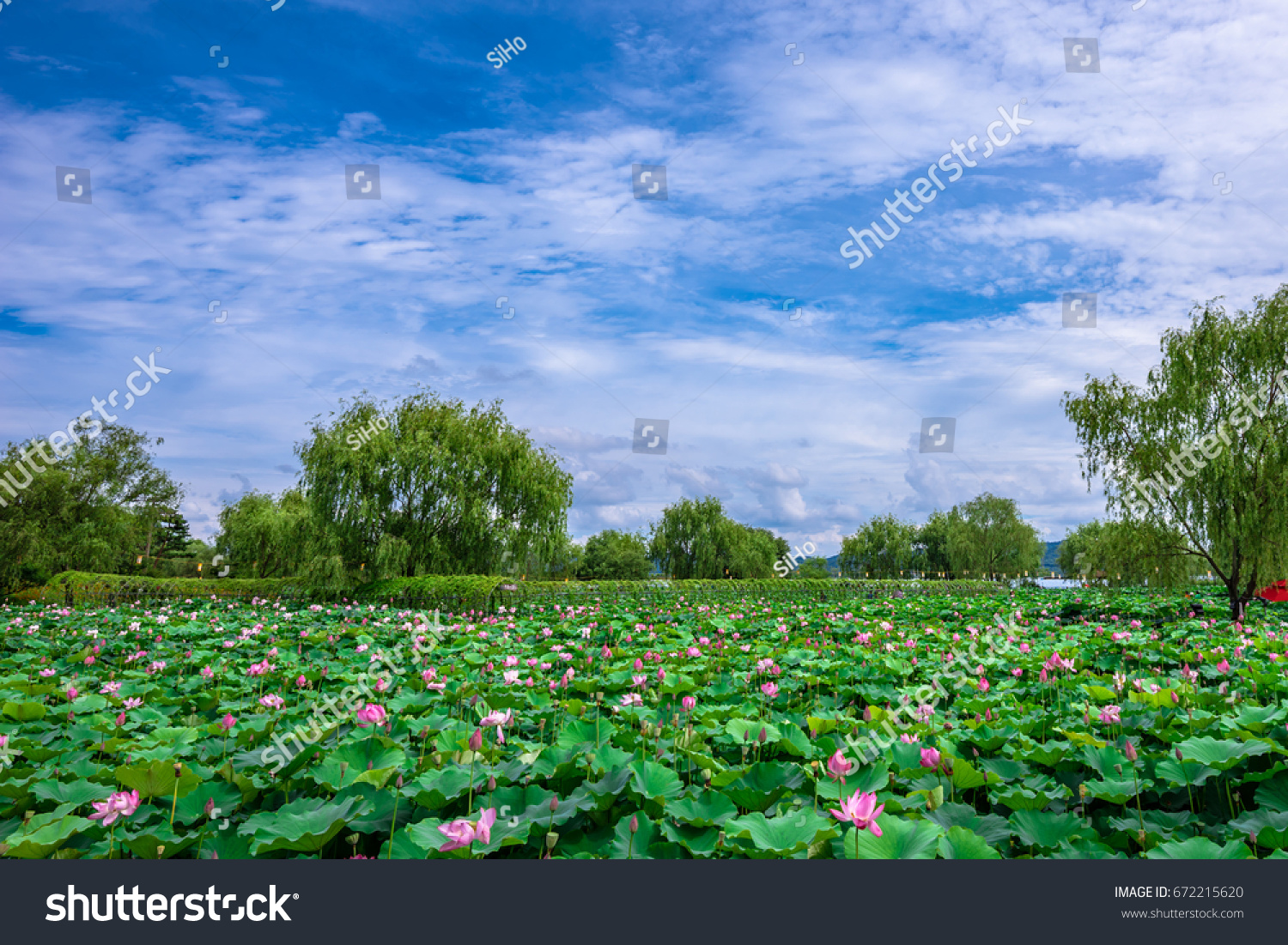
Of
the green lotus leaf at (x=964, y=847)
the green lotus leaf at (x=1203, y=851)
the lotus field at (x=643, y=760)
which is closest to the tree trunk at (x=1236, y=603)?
the lotus field at (x=643, y=760)

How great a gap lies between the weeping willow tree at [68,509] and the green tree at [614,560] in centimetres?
3023

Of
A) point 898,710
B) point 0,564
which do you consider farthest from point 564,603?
point 0,564

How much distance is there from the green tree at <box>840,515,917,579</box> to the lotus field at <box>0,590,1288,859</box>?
47.9 m

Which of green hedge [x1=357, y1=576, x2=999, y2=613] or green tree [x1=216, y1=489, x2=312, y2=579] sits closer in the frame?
green hedge [x1=357, y1=576, x2=999, y2=613]

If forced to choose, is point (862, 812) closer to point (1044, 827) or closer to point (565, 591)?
point (1044, 827)

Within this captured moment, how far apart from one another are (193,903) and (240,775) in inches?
33.7

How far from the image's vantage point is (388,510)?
18531mm

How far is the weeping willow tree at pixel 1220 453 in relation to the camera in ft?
42.2

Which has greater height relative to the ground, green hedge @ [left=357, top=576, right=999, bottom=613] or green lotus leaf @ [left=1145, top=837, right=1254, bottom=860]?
green lotus leaf @ [left=1145, top=837, right=1254, bottom=860]

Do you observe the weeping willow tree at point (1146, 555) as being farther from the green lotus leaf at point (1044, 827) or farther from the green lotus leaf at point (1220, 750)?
the green lotus leaf at point (1044, 827)

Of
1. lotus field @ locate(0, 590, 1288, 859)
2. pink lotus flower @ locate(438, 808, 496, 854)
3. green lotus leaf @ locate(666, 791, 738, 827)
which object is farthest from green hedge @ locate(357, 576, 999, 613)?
pink lotus flower @ locate(438, 808, 496, 854)

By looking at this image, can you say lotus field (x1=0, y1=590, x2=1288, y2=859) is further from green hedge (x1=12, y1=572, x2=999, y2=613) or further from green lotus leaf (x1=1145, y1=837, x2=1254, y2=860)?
green hedge (x1=12, y1=572, x2=999, y2=613)

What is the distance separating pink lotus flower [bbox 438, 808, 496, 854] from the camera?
1.96 m

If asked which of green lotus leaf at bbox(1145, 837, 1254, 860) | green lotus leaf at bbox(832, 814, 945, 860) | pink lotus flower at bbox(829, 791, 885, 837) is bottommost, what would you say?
green lotus leaf at bbox(1145, 837, 1254, 860)
